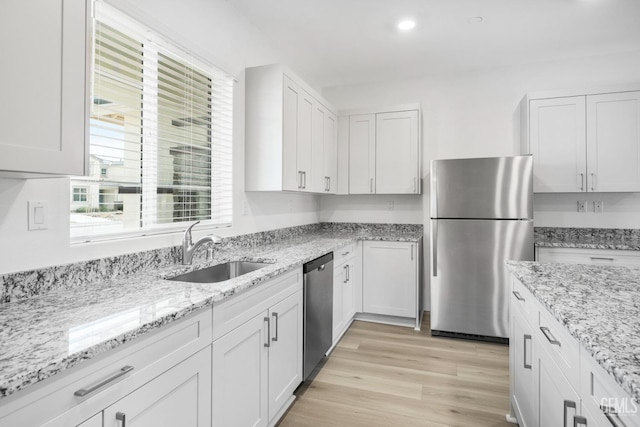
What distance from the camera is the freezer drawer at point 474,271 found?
3.14m

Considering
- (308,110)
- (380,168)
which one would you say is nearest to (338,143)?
(380,168)

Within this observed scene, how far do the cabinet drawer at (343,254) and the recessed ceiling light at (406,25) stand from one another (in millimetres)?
1930

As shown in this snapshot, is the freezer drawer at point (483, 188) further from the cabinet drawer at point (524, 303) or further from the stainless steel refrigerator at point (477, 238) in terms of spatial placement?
the cabinet drawer at point (524, 303)

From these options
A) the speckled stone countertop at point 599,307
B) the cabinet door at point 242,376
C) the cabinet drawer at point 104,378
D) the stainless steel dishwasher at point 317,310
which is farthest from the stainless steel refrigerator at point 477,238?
the cabinet drawer at point 104,378

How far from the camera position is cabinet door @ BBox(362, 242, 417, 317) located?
356 centimetres

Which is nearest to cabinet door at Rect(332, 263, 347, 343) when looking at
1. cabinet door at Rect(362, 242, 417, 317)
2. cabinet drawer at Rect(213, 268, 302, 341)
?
cabinet door at Rect(362, 242, 417, 317)

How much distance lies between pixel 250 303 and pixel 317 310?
0.96 metres

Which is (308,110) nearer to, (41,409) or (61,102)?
(61,102)

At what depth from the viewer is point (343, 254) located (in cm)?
321

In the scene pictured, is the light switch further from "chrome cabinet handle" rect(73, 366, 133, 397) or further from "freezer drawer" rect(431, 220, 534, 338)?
"freezer drawer" rect(431, 220, 534, 338)

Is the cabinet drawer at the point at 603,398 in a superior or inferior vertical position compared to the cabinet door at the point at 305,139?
inferior

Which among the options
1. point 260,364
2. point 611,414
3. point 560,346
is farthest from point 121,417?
point 560,346

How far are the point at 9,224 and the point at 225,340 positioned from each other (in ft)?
3.05

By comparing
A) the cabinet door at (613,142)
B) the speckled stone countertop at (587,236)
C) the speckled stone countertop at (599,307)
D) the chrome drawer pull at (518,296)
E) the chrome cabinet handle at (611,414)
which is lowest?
the chrome cabinet handle at (611,414)
